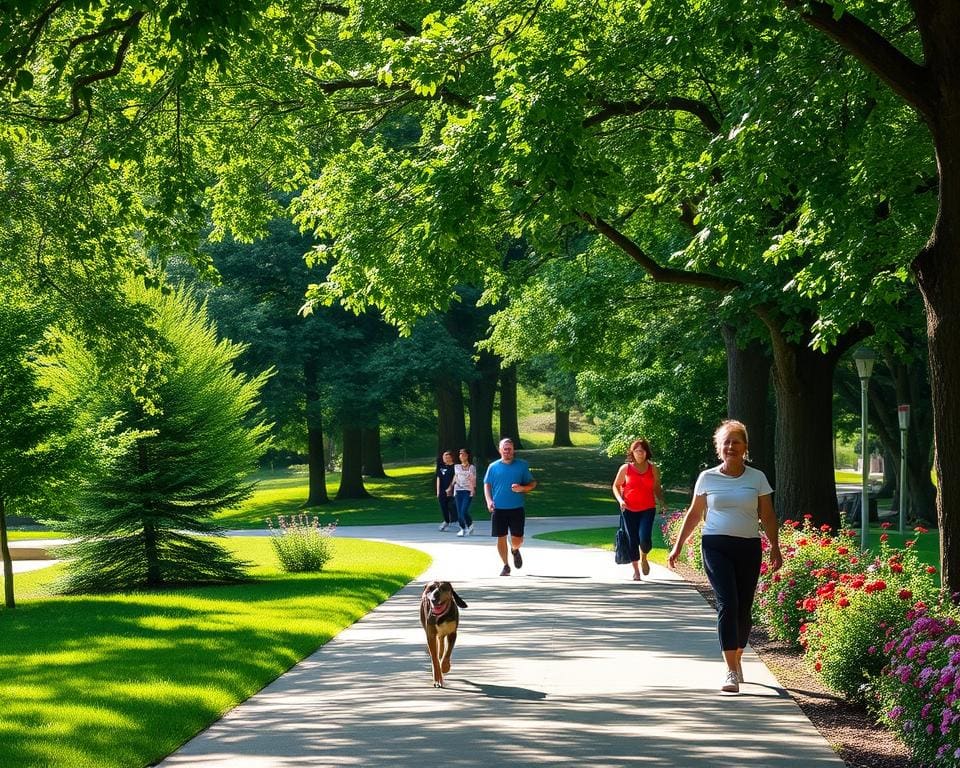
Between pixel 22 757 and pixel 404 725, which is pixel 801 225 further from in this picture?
pixel 22 757

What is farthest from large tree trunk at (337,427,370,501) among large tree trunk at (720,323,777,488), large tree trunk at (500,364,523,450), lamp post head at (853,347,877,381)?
large tree trunk at (720,323,777,488)

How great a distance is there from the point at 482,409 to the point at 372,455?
342 inches

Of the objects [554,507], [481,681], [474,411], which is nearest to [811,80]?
[481,681]

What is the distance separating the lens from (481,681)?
1010cm

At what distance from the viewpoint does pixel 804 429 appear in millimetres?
18969

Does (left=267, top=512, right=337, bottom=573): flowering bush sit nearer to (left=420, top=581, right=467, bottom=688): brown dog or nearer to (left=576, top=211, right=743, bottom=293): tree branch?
(left=576, top=211, right=743, bottom=293): tree branch

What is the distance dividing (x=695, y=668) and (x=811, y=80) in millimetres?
6037

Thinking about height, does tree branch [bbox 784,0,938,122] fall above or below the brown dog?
above

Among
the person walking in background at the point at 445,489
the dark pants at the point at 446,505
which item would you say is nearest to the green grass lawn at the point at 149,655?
the person walking in background at the point at 445,489

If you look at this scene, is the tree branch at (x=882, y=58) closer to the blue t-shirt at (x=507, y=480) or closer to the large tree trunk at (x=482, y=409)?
the blue t-shirt at (x=507, y=480)

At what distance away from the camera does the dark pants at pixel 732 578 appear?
9586 mm

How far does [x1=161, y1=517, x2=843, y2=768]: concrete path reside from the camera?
7453mm

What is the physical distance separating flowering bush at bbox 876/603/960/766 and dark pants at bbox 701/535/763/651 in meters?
1.49

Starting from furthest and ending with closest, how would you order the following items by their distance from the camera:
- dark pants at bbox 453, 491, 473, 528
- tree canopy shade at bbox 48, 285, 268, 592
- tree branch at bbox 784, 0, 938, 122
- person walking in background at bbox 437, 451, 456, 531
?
person walking in background at bbox 437, 451, 456, 531, dark pants at bbox 453, 491, 473, 528, tree canopy shade at bbox 48, 285, 268, 592, tree branch at bbox 784, 0, 938, 122
